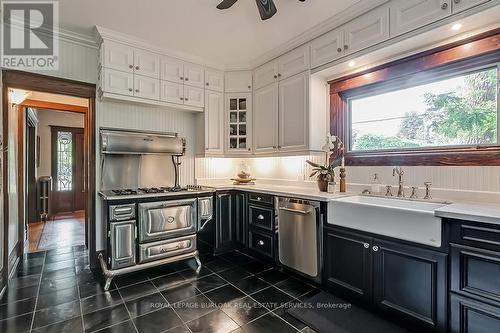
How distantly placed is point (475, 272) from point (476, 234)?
227 mm

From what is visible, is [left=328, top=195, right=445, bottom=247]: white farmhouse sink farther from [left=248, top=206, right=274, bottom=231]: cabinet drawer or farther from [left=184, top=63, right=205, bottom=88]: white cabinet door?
[left=184, top=63, right=205, bottom=88]: white cabinet door

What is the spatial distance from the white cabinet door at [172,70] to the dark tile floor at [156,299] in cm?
231

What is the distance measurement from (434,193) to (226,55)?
2807mm

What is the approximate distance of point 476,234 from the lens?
1.50m

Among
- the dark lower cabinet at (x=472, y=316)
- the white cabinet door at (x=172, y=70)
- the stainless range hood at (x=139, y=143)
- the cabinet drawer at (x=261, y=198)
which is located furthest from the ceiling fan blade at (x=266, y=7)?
the dark lower cabinet at (x=472, y=316)

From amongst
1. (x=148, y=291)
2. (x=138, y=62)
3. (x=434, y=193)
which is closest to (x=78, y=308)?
(x=148, y=291)

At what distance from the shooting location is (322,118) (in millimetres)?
2977

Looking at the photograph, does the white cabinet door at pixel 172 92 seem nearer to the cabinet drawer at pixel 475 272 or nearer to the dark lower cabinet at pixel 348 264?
the dark lower cabinet at pixel 348 264

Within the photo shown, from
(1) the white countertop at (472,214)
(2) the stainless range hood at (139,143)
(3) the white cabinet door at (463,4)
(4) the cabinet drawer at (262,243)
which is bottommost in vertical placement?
(4) the cabinet drawer at (262,243)

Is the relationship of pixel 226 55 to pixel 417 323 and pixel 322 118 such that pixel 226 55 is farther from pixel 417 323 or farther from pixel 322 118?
pixel 417 323

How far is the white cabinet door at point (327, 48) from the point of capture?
248 centimetres

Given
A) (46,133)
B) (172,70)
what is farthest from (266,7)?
(46,133)

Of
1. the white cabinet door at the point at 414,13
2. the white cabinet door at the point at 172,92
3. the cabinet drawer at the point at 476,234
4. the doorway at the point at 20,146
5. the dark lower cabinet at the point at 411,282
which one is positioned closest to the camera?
the cabinet drawer at the point at 476,234

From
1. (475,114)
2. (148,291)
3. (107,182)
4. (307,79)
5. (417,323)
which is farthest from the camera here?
(107,182)
